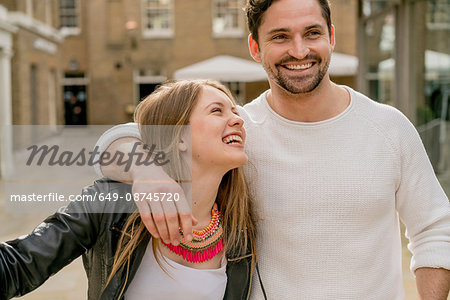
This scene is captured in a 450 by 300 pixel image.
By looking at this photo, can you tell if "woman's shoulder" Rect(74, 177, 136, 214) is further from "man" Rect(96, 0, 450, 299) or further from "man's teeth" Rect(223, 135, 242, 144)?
"man's teeth" Rect(223, 135, 242, 144)

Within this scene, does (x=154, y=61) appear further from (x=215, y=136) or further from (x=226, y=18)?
(x=215, y=136)

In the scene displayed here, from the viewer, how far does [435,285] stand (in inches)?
75.8

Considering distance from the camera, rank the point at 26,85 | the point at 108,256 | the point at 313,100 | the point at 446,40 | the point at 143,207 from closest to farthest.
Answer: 1. the point at 143,207
2. the point at 108,256
3. the point at 313,100
4. the point at 446,40
5. the point at 26,85

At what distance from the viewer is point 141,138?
1944 millimetres

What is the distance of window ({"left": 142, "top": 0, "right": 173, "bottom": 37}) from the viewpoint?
74.2 ft

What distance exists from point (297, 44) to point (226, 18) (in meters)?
20.9

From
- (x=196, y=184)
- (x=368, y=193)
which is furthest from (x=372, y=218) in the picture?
(x=196, y=184)

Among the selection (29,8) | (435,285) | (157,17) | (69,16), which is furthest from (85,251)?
(69,16)

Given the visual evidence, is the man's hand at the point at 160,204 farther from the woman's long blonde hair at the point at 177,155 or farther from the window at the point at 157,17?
the window at the point at 157,17

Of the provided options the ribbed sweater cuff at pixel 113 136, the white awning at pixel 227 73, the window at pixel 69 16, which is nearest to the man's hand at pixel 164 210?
the ribbed sweater cuff at pixel 113 136

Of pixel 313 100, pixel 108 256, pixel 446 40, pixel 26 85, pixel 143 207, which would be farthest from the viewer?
pixel 26 85

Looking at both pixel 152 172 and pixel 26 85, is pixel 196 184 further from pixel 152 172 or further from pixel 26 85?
pixel 26 85

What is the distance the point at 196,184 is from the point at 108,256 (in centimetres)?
40

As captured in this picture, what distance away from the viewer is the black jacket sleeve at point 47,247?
1.51 metres
